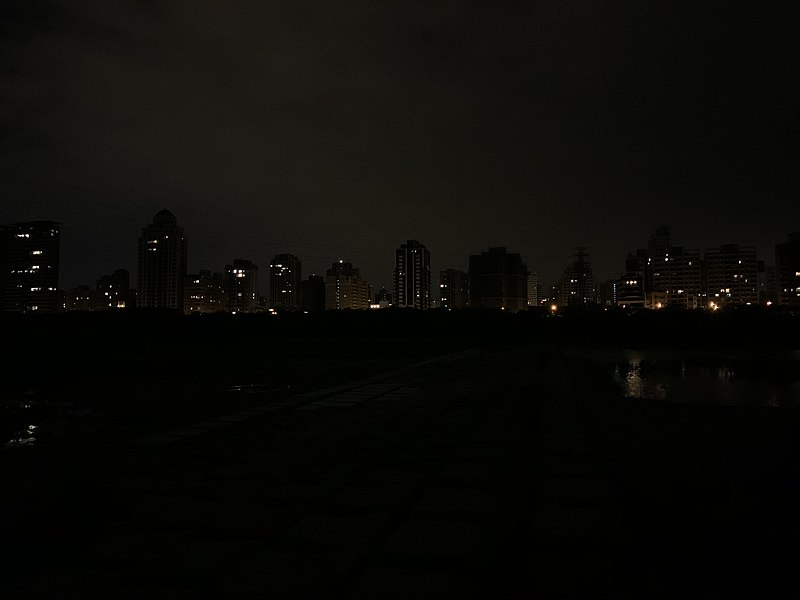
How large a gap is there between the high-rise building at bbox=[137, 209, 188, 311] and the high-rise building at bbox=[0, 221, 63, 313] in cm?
2547

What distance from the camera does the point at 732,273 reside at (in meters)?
185

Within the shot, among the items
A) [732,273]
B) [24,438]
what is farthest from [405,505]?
[732,273]

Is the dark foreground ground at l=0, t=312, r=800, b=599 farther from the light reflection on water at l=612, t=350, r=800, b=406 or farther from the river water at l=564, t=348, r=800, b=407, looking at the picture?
the river water at l=564, t=348, r=800, b=407

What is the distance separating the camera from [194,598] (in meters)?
2.92

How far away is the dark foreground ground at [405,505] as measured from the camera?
3.19 m

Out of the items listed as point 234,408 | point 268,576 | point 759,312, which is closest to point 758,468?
point 268,576

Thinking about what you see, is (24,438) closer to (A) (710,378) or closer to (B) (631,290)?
(A) (710,378)

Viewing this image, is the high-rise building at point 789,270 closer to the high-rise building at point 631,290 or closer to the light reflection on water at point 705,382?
the high-rise building at point 631,290

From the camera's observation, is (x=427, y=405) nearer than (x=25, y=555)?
No

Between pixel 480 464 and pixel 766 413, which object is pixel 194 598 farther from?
pixel 766 413

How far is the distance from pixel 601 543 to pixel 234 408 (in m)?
7.92

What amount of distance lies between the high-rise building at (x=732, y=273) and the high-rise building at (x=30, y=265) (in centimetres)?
21764

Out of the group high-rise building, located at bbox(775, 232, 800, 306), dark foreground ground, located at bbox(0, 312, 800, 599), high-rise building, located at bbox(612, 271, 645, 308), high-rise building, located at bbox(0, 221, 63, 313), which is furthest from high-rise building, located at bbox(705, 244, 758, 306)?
high-rise building, located at bbox(0, 221, 63, 313)

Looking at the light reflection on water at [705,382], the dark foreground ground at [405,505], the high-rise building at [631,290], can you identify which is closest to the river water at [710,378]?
the light reflection on water at [705,382]
